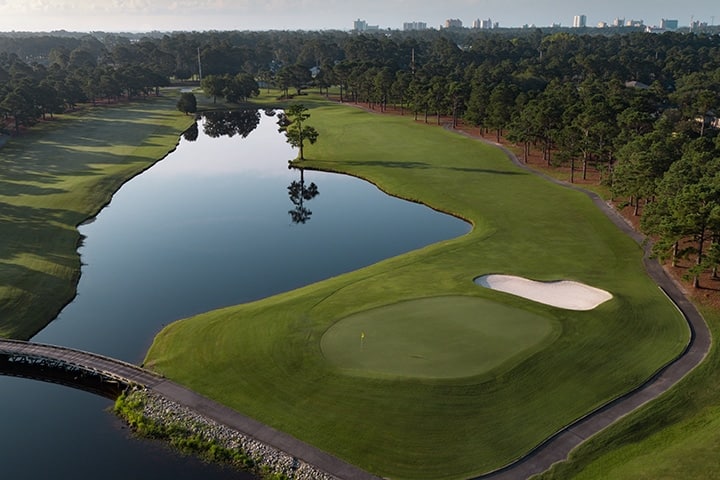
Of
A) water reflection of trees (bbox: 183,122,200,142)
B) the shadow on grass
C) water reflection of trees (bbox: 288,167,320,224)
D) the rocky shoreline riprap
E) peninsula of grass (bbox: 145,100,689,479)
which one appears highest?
water reflection of trees (bbox: 183,122,200,142)

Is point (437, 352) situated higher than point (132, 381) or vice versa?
point (437, 352)

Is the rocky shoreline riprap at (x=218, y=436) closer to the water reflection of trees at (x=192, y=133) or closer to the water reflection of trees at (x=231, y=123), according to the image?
the water reflection of trees at (x=192, y=133)

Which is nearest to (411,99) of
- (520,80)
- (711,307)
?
(520,80)

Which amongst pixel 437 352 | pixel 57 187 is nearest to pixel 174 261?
pixel 57 187

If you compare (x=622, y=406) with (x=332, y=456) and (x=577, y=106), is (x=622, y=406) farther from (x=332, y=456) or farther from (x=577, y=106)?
(x=577, y=106)

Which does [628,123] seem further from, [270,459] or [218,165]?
[270,459]

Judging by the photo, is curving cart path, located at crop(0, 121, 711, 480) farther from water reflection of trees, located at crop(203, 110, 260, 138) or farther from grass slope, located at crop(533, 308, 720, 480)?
water reflection of trees, located at crop(203, 110, 260, 138)

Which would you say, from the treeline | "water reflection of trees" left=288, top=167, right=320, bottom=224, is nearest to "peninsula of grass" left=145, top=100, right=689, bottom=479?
the treeline

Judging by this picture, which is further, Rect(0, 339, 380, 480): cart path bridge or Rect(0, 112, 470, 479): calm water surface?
Rect(0, 112, 470, 479): calm water surface
